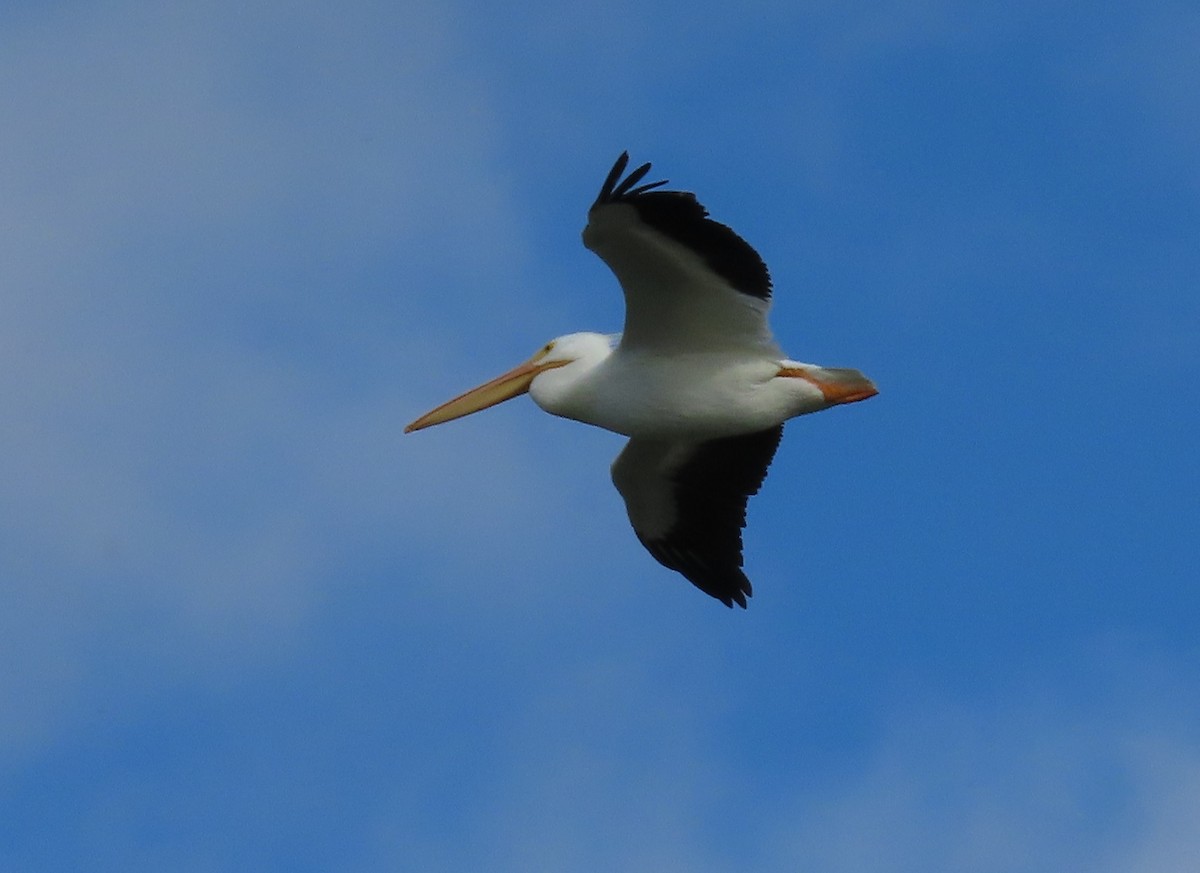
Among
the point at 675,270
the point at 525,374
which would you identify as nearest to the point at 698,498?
the point at 525,374

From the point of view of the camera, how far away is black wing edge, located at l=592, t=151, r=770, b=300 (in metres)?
14.0

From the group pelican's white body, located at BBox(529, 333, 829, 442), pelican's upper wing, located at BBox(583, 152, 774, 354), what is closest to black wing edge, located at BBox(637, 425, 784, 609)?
pelican's white body, located at BBox(529, 333, 829, 442)

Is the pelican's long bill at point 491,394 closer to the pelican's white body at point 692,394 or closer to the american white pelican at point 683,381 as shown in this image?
the american white pelican at point 683,381

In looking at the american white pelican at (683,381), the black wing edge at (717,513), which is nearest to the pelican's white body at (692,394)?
the american white pelican at (683,381)

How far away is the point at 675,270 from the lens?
47.3 feet

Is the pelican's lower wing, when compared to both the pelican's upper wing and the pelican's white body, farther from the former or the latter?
the pelican's upper wing

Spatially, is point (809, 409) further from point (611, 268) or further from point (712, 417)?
point (611, 268)

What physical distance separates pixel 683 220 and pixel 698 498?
8.93ft

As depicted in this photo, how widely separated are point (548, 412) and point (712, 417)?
1.27m

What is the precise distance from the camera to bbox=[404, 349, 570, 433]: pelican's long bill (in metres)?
16.3

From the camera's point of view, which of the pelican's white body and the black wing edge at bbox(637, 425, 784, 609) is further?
the black wing edge at bbox(637, 425, 784, 609)

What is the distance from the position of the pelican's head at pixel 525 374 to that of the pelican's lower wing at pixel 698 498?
0.69m

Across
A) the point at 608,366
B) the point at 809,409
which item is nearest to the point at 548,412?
the point at 608,366

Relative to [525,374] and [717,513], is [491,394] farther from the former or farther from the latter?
[717,513]
